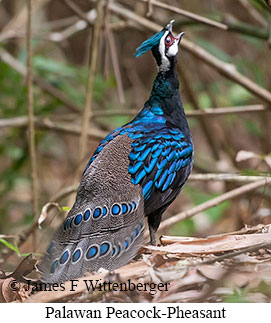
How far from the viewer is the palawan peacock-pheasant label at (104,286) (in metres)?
2.79

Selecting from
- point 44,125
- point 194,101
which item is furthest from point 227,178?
point 44,125

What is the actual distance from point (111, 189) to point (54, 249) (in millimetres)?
418

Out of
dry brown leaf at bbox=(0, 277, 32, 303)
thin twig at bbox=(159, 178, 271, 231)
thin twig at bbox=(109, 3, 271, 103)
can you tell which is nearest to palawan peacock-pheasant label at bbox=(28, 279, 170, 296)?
dry brown leaf at bbox=(0, 277, 32, 303)

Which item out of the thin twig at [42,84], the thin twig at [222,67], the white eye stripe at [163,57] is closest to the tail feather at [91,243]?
the white eye stripe at [163,57]

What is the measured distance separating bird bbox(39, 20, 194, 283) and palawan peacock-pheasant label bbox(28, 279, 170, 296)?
0.03 metres

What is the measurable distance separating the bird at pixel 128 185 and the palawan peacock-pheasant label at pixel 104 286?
0.11 feet

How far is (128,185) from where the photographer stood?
10.5ft

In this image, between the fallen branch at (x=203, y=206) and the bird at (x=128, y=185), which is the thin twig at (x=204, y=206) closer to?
the fallen branch at (x=203, y=206)

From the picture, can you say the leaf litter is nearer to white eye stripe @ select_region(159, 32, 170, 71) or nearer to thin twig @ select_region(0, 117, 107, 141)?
white eye stripe @ select_region(159, 32, 170, 71)

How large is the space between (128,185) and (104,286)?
2.01 ft

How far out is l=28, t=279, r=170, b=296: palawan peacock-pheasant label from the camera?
2.79m

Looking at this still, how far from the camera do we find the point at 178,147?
11.5 feet

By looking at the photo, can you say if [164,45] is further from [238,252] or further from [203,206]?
[238,252]

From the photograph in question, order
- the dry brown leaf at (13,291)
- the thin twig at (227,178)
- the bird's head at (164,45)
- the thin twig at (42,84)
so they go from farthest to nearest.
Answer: the thin twig at (42,84) < the thin twig at (227,178) < the bird's head at (164,45) < the dry brown leaf at (13,291)
